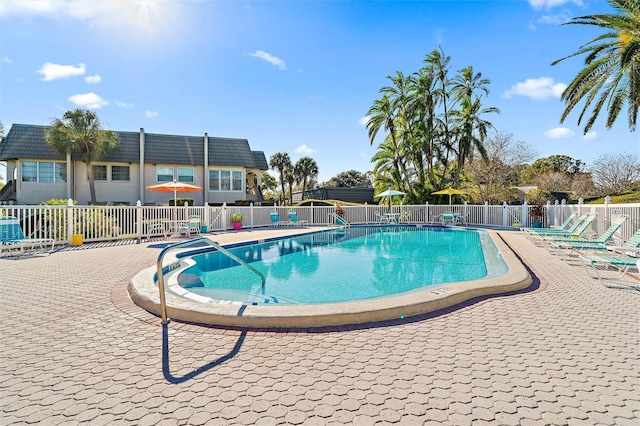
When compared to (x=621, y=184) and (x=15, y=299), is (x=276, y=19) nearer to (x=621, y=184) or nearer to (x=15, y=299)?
(x=15, y=299)

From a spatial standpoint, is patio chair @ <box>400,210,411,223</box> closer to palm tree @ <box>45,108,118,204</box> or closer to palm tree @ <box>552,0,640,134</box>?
palm tree @ <box>552,0,640,134</box>

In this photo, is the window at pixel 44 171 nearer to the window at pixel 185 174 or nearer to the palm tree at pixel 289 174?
the window at pixel 185 174

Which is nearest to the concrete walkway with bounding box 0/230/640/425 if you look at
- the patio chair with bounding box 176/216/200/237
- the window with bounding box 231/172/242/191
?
the patio chair with bounding box 176/216/200/237

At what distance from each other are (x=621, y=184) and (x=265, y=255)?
107 feet

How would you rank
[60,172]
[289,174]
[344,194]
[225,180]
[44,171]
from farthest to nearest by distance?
1. [289,174]
2. [344,194]
3. [225,180]
4. [60,172]
5. [44,171]

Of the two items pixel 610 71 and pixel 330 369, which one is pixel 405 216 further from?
pixel 330 369

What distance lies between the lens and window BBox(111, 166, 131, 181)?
2061cm

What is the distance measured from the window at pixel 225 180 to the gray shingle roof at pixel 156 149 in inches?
27.3

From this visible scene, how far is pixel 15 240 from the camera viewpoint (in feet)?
28.2

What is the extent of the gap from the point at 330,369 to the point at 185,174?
21.5 meters

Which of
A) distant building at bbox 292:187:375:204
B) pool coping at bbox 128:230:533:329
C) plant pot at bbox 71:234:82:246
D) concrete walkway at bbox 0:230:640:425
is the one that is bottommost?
concrete walkway at bbox 0:230:640:425

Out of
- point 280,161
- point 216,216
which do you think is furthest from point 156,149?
point 280,161

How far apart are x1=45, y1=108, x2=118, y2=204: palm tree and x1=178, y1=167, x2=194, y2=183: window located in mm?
4003

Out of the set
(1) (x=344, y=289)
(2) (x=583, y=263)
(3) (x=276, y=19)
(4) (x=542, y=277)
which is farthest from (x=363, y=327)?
(3) (x=276, y=19)
